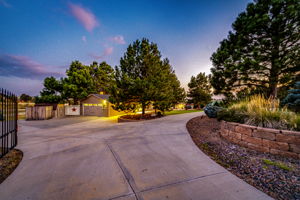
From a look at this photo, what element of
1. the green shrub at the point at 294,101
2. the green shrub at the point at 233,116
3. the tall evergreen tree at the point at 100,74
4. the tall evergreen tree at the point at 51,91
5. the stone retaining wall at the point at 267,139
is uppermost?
the tall evergreen tree at the point at 100,74

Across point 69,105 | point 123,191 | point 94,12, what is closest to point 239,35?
point 123,191

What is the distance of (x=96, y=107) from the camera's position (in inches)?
605

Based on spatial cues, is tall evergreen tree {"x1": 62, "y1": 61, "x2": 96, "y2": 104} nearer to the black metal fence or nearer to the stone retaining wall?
the black metal fence

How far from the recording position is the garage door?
14.9 metres

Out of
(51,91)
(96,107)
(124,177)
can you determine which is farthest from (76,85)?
(124,177)

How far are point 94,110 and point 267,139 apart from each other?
16.3 metres

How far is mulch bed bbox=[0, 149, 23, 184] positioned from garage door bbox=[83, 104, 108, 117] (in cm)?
1134

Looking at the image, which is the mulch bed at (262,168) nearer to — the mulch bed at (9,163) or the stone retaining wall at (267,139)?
the stone retaining wall at (267,139)

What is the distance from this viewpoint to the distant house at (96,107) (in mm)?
14680

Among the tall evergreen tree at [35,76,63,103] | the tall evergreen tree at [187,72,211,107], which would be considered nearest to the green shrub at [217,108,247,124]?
the tall evergreen tree at [35,76,63,103]

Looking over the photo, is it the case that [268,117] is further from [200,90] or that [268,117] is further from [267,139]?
[200,90]

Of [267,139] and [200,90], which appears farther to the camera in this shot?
[200,90]

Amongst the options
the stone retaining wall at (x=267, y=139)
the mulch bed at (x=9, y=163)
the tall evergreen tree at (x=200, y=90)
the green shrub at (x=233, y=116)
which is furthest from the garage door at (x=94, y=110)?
the tall evergreen tree at (x=200, y=90)

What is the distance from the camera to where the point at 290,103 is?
4.75 meters
